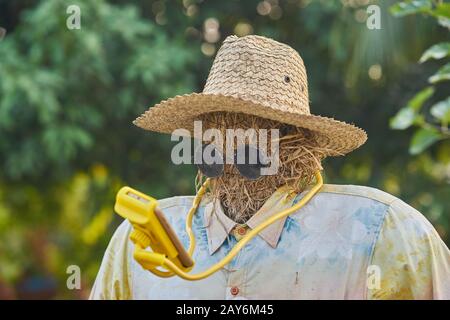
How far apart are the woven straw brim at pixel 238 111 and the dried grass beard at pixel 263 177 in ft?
0.16

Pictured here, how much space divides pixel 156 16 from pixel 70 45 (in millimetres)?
1402

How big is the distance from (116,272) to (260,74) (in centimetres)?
70

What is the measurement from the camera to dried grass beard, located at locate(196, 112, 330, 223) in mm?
2619

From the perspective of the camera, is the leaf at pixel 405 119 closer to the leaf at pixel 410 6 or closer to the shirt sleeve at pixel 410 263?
→ the leaf at pixel 410 6

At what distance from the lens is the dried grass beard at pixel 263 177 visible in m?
2.62

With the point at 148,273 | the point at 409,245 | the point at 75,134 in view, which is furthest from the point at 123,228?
the point at 75,134

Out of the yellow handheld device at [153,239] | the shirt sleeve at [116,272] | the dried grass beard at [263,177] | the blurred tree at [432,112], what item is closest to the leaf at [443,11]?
the blurred tree at [432,112]

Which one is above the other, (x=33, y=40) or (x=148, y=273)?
(x=33, y=40)

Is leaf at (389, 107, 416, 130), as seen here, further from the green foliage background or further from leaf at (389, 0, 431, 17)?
the green foliage background

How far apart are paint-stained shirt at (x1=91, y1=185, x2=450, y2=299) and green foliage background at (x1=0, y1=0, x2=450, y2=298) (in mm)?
4336

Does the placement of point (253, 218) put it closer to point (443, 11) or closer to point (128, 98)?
point (443, 11)

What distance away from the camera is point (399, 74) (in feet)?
27.0
